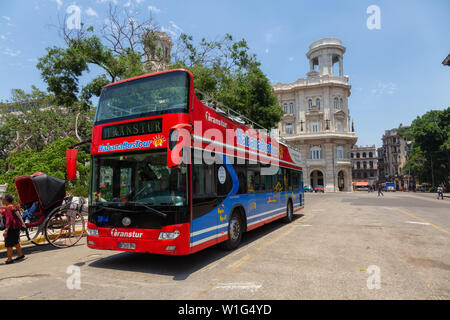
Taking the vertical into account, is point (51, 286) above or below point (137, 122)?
below

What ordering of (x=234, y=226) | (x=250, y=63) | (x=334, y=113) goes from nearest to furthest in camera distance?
1. (x=234, y=226)
2. (x=250, y=63)
3. (x=334, y=113)

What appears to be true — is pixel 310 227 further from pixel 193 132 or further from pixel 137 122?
pixel 137 122

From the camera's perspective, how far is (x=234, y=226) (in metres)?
7.56

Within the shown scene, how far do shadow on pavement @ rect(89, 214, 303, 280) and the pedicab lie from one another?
2308mm

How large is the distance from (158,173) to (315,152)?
196 ft

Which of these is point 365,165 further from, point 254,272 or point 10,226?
point 10,226

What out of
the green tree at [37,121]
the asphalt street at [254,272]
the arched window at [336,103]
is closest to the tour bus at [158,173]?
the asphalt street at [254,272]

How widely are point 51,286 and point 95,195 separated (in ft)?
6.25

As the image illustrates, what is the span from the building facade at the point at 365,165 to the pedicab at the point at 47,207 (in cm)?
10585

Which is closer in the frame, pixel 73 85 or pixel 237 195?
pixel 237 195

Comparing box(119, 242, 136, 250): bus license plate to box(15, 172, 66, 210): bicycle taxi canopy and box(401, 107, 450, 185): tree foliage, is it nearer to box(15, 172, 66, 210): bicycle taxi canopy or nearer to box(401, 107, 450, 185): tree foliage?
box(15, 172, 66, 210): bicycle taxi canopy

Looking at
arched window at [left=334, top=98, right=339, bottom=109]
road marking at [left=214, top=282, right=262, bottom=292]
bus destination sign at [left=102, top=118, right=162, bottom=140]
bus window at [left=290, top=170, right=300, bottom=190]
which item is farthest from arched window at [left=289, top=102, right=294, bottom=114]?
road marking at [left=214, top=282, right=262, bottom=292]
